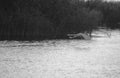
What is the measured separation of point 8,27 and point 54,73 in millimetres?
60304

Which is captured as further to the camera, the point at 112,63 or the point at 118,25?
the point at 118,25

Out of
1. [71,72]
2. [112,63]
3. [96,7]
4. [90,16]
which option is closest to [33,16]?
[90,16]

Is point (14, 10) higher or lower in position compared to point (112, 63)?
higher

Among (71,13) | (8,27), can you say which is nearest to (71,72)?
(8,27)

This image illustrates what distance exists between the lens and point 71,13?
108 metres

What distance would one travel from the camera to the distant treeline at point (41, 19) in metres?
89.5

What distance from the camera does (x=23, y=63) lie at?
37.2 m

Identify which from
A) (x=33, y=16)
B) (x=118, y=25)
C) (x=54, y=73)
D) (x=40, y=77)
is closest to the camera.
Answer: (x=40, y=77)

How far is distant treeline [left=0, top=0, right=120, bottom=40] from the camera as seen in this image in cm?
8950

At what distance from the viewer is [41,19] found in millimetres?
95688

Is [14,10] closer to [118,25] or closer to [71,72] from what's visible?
[71,72]

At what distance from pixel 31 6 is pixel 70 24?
15.1m

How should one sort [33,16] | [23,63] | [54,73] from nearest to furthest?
1. [54,73]
2. [23,63]
3. [33,16]

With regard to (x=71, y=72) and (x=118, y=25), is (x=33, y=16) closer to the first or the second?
(x=71, y=72)
